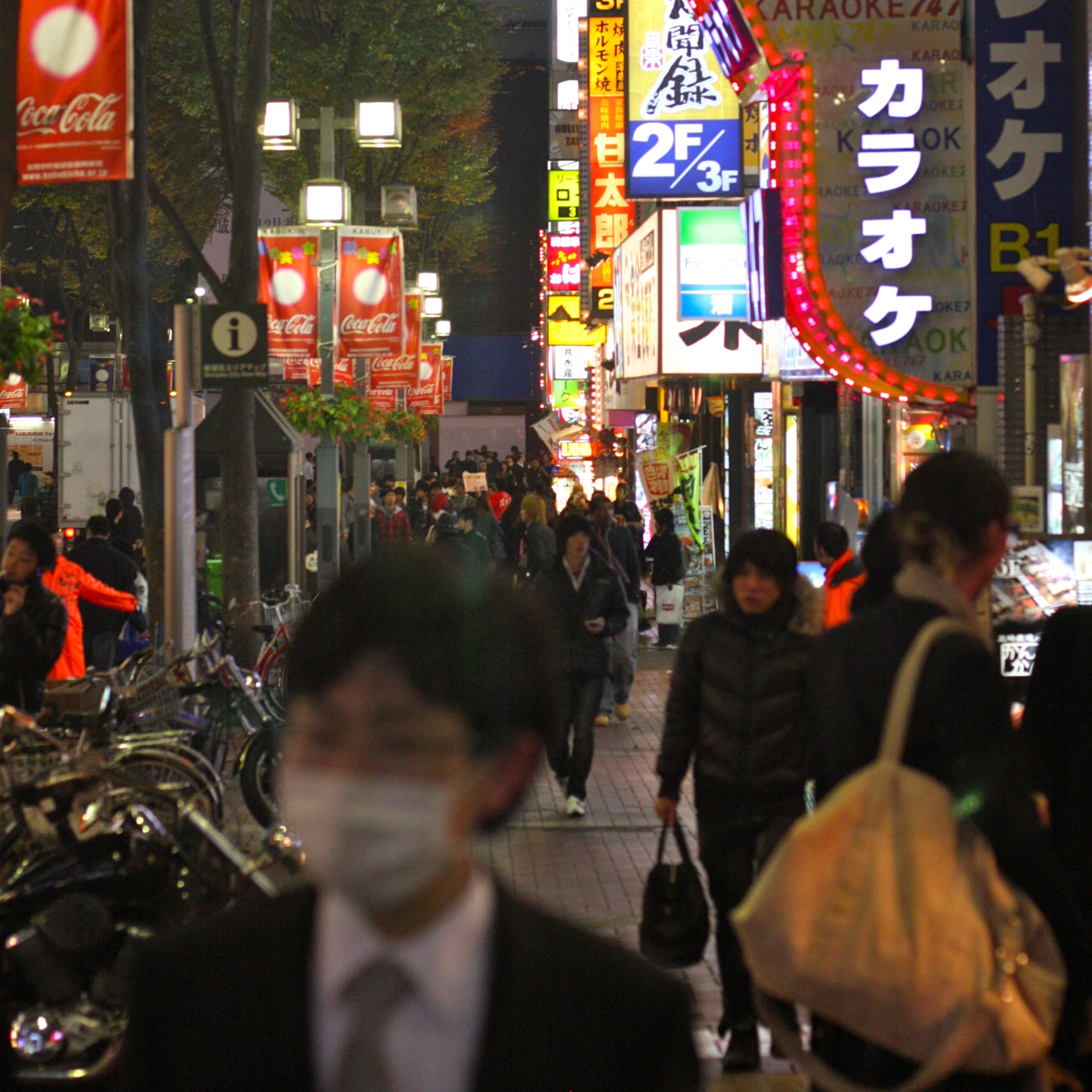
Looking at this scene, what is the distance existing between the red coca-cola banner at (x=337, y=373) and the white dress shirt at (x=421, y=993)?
20021mm

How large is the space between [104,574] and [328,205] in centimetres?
786

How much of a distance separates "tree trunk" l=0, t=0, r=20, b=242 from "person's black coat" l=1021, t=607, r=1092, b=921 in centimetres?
705

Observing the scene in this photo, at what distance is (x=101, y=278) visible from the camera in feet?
156

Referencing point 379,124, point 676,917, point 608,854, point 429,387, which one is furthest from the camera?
point 429,387

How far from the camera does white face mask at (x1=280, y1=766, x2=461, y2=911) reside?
1599 millimetres

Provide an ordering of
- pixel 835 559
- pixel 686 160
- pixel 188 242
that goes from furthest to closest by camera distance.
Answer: pixel 686 160 < pixel 188 242 < pixel 835 559

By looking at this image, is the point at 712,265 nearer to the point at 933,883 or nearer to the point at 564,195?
the point at 933,883

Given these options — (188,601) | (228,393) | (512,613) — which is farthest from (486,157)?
(512,613)

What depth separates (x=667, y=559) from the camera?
63.1 feet

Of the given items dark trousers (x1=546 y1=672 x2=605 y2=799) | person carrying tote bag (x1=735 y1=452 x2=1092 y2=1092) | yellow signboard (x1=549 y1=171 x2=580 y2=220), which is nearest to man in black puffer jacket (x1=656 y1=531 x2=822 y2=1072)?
person carrying tote bag (x1=735 y1=452 x2=1092 y2=1092)

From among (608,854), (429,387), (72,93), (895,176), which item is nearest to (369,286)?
(72,93)

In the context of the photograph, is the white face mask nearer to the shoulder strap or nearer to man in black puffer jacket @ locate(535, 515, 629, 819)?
the shoulder strap

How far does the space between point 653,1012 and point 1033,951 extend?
1.41 meters

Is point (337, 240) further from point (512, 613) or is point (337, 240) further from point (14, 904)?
point (512, 613)
